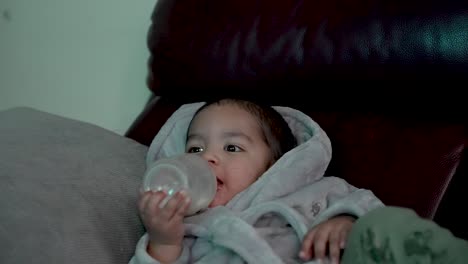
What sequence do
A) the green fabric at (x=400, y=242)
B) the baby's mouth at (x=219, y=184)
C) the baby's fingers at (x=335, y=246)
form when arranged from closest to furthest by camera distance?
1. the green fabric at (x=400, y=242)
2. the baby's fingers at (x=335, y=246)
3. the baby's mouth at (x=219, y=184)

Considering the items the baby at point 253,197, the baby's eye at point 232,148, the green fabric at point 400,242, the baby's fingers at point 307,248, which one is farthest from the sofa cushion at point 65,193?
the green fabric at point 400,242

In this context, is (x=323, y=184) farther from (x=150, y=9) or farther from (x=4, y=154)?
(x=150, y=9)

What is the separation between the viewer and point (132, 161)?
125cm

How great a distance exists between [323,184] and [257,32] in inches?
16.6

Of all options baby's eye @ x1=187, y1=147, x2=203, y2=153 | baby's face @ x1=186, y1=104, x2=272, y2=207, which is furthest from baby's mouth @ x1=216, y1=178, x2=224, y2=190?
baby's eye @ x1=187, y1=147, x2=203, y2=153

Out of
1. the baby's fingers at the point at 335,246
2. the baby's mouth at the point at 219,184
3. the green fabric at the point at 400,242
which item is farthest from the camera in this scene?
the baby's mouth at the point at 219,184

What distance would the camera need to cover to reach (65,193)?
105cm

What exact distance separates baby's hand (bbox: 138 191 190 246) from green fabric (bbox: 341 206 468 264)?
0.99 feet

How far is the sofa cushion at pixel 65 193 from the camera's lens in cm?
96

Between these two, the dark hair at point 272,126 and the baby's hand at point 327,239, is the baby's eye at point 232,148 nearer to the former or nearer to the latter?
the dark hair at point 272,126

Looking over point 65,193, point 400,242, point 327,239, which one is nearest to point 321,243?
point 327,239

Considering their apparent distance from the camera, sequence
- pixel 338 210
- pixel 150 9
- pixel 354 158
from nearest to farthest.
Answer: pixel 338 210 → pixel 354 158 → pixel 150 9

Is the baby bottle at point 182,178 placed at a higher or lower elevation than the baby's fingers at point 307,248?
higher

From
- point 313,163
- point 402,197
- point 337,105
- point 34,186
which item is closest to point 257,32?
point 337,105
